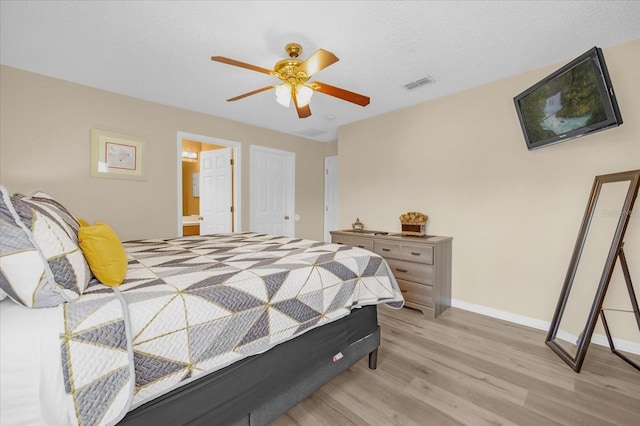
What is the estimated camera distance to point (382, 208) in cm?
394

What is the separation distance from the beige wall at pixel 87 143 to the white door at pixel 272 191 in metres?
0.26

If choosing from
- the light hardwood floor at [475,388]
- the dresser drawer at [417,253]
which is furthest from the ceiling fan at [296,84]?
the light hardwood floor at [475,388]

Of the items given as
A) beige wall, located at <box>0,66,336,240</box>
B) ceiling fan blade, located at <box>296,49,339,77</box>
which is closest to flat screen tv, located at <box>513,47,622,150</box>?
ceiling fan blade, located at <box>296,49,339,77</box>

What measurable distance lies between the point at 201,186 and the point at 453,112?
3.86 meters

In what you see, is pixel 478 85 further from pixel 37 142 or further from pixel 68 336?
pixel 37 142

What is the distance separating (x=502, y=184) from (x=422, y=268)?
1.20 metres

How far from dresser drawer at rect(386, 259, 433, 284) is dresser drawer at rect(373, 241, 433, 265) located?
0.05 m

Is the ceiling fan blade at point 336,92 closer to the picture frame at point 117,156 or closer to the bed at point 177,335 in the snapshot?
the bed at point 177,335

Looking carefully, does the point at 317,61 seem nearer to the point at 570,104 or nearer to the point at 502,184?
the point at 570,104

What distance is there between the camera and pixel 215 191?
439cm

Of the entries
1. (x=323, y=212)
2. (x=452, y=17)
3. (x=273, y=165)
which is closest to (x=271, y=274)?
(x=452, y=17)

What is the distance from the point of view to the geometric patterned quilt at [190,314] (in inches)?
33.7

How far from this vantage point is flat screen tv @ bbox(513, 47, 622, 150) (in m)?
1.94

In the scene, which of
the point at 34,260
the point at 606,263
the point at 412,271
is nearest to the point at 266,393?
the point at 34,260
